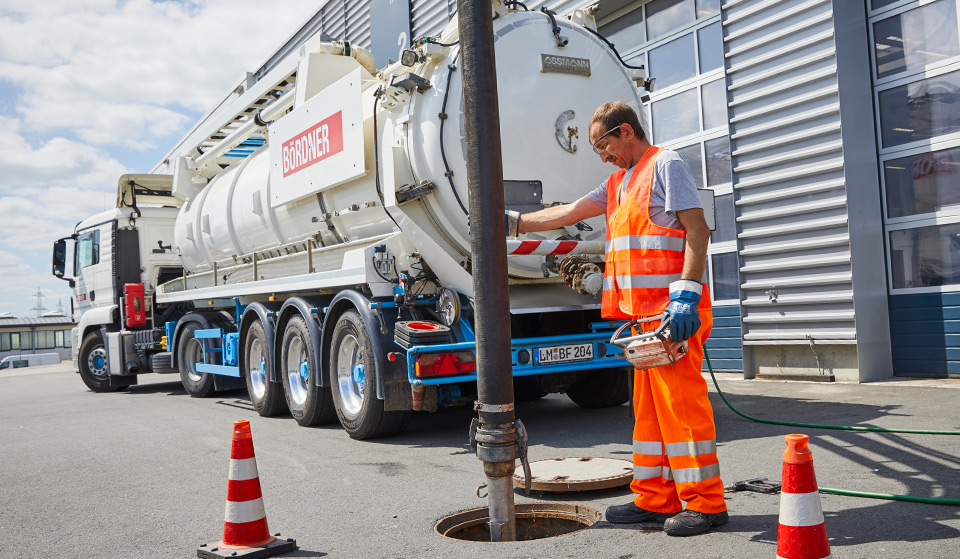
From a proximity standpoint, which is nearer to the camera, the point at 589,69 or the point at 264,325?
the point at 589,69

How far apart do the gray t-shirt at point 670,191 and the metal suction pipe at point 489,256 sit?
2.33 feet

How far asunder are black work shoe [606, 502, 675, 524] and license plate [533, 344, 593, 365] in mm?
2452

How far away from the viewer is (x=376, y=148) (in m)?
6.64

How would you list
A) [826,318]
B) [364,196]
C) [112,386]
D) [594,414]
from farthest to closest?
[112,386], [826,318], [594,414], [364,196]

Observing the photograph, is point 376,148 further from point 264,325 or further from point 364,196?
point 264,325

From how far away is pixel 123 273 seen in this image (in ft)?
42.5

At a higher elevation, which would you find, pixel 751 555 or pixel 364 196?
pixel 364 196

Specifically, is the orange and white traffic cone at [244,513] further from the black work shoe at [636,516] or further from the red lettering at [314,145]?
the red lettering at [314,145]

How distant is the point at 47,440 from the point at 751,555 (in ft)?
22.2

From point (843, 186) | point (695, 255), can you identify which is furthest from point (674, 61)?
point (695, 255)

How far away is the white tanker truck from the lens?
621 centimetres

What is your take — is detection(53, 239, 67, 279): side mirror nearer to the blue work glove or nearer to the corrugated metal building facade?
the corrugated metal building facade

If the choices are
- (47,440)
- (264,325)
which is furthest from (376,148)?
(47,440)

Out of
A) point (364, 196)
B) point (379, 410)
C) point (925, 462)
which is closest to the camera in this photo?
point (925, 462)
